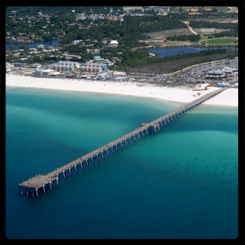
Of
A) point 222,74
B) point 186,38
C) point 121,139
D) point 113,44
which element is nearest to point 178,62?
point 222,74

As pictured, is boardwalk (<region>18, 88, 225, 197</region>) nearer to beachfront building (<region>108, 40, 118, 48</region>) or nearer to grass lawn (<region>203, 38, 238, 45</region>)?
beachfront building (<region>108, 40, 118, 48</region>)

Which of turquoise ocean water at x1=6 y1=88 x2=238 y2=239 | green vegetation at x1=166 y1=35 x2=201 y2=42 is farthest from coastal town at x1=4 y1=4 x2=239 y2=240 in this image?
green vegetation at x1=166 y1=35 x2=201 y2=42

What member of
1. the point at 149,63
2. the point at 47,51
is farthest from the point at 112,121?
the point at 47,51

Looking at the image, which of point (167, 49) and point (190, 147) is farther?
point (167, 49)

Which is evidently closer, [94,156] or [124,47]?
[94,156]

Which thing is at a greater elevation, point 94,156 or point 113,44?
point 113,44

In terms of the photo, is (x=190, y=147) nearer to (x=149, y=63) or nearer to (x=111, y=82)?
(x=111, y=82)

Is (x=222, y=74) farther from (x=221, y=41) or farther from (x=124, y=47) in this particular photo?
(x=221, y=41)
